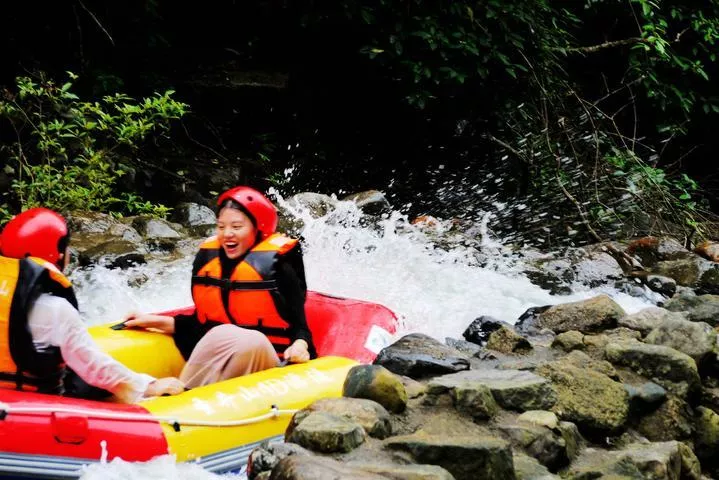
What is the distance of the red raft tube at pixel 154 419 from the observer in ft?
8.68

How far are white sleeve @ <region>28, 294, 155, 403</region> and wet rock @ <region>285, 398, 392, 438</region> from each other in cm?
69

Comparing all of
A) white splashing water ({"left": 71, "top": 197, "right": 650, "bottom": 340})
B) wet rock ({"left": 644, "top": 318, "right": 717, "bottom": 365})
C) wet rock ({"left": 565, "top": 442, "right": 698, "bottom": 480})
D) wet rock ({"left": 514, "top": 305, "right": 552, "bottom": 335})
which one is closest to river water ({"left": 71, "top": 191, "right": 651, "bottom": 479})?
white splashing water ({"left": 71, "top": 197, "right": 650, "bottom": 340})

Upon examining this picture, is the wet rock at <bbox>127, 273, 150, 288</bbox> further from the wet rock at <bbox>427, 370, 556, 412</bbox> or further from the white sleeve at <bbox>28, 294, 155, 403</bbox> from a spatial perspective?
the wet rock at <bbox>427, 370, 556, 412</bbox>

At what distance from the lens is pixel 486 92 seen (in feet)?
29.0

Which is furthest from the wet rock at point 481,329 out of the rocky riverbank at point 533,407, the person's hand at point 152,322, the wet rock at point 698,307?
the person's hand at point 152,322

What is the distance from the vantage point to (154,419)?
113 inches

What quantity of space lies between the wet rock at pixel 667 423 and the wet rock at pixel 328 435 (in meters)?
1.40

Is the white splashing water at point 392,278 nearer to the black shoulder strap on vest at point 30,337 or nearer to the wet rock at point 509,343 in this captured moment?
the wet rock at point 509,343

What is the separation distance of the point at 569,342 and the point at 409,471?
6.24ft

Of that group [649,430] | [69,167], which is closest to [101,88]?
[69,167]

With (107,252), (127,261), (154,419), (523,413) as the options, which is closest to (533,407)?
(523,413)

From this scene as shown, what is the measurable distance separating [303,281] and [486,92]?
18.0ft

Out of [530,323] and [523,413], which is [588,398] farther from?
[530,323]

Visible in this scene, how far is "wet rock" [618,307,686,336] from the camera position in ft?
14.2
